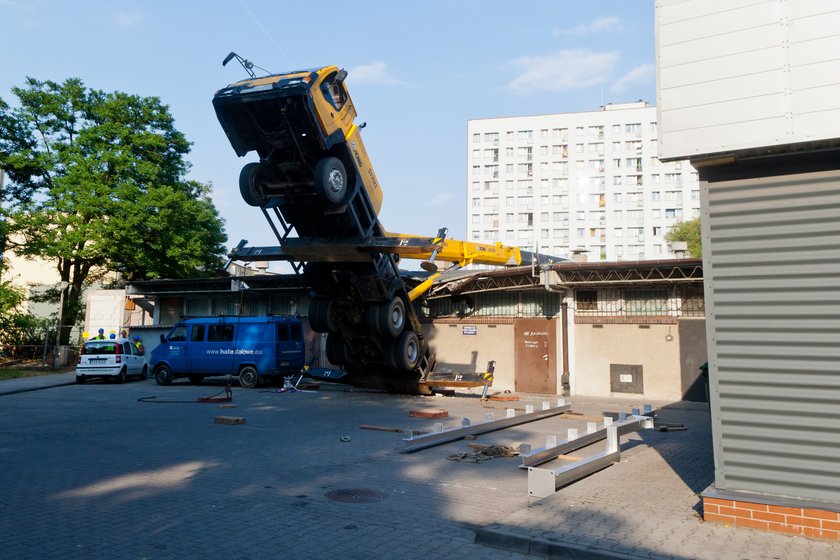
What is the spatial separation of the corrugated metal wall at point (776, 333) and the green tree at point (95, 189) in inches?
1117

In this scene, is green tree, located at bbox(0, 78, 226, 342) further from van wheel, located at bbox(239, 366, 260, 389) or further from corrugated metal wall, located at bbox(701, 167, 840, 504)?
corrugated metal wall, located at bbox(701, 167, 840, 504)

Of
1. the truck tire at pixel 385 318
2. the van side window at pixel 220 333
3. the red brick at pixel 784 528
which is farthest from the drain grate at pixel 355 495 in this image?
the van side window at pixel 220 333

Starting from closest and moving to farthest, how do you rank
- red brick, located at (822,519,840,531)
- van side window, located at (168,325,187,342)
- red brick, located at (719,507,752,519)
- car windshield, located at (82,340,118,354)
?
red brick, located at (822,519,840,531) < red brick, located at (719,507,752,519) < van side window, located at (168,325,187,342) < car windshield, located at (82,340,118,354)

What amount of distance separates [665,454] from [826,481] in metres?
4.41

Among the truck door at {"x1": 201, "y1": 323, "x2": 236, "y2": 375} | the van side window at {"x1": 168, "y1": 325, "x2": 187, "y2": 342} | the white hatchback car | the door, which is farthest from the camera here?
the white hatchback car

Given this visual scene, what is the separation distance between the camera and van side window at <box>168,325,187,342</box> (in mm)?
22016

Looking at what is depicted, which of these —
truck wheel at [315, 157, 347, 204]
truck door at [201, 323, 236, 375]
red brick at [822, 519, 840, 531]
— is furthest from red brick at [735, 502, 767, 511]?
truck door at [201, 323, 236, 375]

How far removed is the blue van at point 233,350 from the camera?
2064 centimetres

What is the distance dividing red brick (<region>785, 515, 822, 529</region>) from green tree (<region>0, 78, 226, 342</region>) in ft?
96.0

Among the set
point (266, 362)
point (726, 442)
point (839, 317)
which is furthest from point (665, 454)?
point (266, 362)

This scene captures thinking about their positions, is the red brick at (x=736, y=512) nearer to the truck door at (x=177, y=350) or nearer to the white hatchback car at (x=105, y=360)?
the truck door at (x=177, y=350)

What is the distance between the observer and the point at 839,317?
5.37m

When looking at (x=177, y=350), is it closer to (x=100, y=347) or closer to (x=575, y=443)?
(x=100, y=347)

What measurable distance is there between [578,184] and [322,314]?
166 ft
